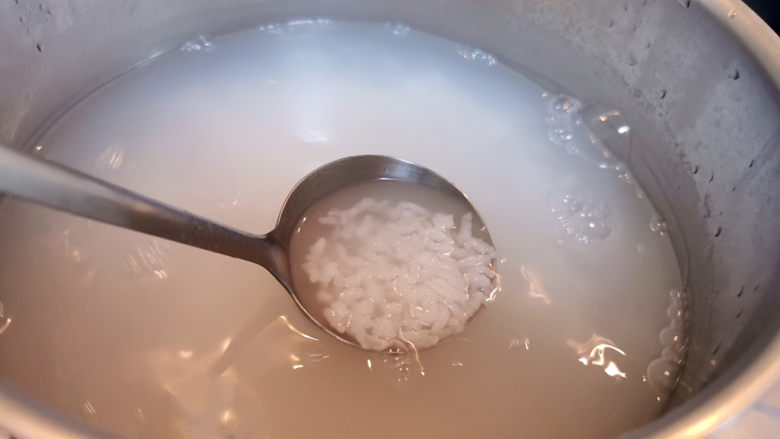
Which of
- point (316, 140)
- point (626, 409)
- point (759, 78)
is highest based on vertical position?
point (759, 78)

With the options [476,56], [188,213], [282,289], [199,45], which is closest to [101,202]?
[188,213]

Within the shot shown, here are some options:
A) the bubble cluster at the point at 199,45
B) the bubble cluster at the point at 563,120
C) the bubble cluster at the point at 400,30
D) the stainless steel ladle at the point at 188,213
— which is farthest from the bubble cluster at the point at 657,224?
the bubble cluster at the point at 199,45

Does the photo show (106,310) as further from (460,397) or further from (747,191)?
(747,191)

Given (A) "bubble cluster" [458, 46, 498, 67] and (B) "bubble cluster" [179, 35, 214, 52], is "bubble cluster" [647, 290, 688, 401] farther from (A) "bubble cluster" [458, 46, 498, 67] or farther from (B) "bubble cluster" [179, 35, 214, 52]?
(B) "bubble cluster" [179, 35, 214, 52]

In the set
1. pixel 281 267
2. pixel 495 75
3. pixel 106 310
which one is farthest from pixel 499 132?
pixel 106 310

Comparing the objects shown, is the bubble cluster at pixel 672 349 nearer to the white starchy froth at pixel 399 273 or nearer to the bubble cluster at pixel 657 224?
the bubble cluster at pixel 657 224
